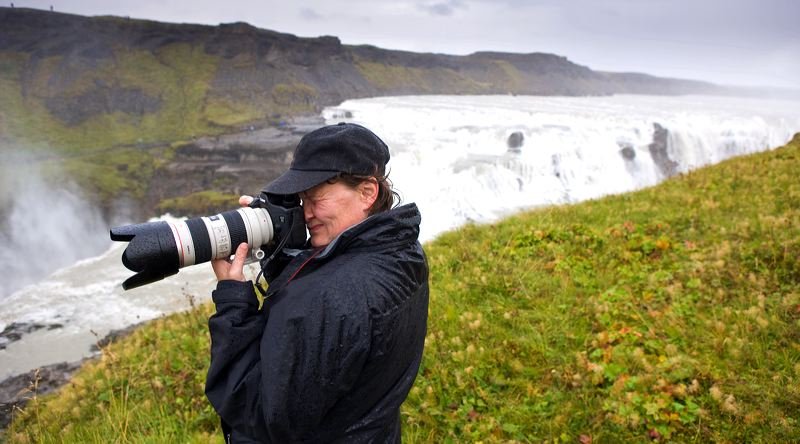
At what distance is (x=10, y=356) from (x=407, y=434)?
16.2m

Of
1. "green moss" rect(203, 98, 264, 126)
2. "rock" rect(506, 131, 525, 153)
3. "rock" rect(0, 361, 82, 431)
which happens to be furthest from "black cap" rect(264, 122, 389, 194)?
"green moss" rect(203, 98, 264, 126)

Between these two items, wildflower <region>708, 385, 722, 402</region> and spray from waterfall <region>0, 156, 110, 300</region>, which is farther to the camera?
spray from waterfall <region>0, 156, 110, 300</region>

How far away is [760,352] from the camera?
376cm

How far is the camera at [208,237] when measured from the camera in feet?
6.24

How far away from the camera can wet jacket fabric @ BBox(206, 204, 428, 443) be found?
165 cm

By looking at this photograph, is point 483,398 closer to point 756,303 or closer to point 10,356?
point 756,303

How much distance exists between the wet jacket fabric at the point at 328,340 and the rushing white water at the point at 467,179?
1073cm

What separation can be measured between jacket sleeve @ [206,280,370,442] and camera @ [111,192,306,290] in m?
0.37

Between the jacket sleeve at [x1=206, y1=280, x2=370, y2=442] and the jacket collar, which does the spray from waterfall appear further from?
the jacket collar

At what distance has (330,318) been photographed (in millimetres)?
1632

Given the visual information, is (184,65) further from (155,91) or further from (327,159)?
(327,159)

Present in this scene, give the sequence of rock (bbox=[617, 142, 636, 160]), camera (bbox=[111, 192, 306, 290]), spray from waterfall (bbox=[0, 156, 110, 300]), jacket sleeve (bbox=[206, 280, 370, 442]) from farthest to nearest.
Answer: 1. rock (bbox=[617, 142, 636, 160])
2. spray from waterfall (bbox=[0, 156, 110, 300])
3. camera (bbox=[111, 192, 306, 290])
4. jacket sleeve (bbox=[206, 280, 370, 442])

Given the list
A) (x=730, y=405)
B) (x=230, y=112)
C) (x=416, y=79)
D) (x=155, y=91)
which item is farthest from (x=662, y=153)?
(x=416, y=79)

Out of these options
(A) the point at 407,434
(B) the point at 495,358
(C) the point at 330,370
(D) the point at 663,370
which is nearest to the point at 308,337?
(C) the point at 330,370
